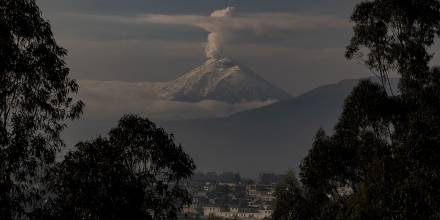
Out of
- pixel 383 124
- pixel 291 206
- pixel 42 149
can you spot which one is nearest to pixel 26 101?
pixel 42 149

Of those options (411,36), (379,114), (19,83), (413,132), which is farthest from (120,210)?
(411,36)

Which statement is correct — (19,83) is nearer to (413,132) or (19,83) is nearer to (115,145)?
(115,145)

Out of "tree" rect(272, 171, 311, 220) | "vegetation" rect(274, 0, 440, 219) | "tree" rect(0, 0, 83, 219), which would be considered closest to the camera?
"tree" rect(0, 0, 83, 219)

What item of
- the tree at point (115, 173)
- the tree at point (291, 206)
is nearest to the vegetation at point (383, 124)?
the tree at point (291, 206)

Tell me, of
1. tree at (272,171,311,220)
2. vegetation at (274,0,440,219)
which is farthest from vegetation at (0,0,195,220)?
tree at (272,171,311,220)

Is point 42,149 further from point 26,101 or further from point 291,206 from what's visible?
point 291,206

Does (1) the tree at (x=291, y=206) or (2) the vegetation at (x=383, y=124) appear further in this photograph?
(1) the tree at (x=291, y=206)

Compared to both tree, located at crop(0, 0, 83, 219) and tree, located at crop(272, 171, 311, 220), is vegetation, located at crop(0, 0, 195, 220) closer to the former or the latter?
tree, located at crop(0, 0, 83, 219)

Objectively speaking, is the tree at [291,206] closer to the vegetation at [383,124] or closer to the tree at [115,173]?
the vegetation at [383,124]
